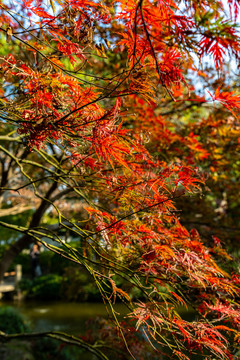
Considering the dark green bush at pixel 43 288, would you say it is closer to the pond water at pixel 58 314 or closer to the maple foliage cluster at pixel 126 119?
the pond water at pixel 58 314

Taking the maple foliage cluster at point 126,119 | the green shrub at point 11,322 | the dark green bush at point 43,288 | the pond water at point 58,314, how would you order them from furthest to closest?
the dark green bush at point 43,288 < the pond water at point 58,314 < the green shrub at point 11,322 < the maple foliage cluster at point 126,119

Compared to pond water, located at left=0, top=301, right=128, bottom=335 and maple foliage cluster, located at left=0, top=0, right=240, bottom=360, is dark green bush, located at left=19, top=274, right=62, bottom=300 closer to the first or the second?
pond water, located at left=0, top=301, right=128, bottom=335

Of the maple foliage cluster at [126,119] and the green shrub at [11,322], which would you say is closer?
the maple foliage cluster at [126,119]

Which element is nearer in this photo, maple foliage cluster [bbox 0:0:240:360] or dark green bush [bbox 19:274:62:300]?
maple foliage cluster [bbox 0:0:240:360]

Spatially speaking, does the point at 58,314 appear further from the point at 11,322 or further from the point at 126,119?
the point at 126,119

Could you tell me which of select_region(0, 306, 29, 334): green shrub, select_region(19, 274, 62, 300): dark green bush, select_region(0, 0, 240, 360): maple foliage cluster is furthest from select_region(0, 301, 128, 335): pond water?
select_region(0, 0, 240, 360): maple foliage cluster

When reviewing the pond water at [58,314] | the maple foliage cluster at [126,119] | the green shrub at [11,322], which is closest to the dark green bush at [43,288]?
the pond water at [58,314]

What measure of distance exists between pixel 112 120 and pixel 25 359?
586 cm

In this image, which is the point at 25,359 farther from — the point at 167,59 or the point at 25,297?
the point at 25,297

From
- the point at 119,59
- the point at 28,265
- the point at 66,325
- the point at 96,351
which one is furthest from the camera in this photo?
the point at 28,265

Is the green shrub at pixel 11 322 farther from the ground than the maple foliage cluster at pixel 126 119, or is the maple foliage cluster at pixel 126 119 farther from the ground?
the maple foliage cluster at pixel 126 119

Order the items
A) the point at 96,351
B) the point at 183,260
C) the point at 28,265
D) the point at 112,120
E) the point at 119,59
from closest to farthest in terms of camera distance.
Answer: the point at 112,120
the point at 183,260
the point at 96,351
the point at 119,59
the point at 28,265

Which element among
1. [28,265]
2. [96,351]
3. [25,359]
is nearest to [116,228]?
[96,351]

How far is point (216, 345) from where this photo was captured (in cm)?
184
